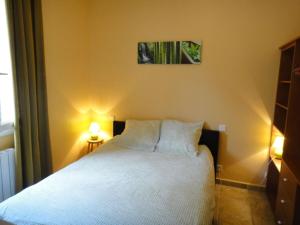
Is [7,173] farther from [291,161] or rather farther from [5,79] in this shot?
[291,161]

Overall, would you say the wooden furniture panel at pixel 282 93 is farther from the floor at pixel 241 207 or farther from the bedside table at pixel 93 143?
the bedside table at pixel 93 143

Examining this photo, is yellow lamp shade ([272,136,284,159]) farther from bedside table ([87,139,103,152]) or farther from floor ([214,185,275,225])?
bedside table ([87,139,103,152])

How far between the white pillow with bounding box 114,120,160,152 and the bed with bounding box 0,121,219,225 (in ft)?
1.30

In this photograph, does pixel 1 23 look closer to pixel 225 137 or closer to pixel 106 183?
pixel 106 183

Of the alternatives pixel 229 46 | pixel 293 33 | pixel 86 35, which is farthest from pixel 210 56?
pixel 86 35

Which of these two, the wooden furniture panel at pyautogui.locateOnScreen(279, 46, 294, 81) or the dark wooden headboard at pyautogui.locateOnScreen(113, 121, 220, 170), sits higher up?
the wooden furniture panel at pyautogui.locateOnScreen(279, 46, 294, 81)

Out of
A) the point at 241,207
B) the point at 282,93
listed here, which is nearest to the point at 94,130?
the point at 241,207

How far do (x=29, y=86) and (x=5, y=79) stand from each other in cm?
21

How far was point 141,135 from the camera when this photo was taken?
111 inches

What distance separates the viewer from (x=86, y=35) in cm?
324

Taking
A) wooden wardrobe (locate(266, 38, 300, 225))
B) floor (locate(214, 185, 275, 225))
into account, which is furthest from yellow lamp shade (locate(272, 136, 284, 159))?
floor (locate(214, 185, 275, 225))

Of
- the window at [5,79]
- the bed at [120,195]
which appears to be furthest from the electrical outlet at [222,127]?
the window at [5,79]

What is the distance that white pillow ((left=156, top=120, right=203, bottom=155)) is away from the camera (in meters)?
2.61

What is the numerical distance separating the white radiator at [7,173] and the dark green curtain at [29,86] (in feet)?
0.21
